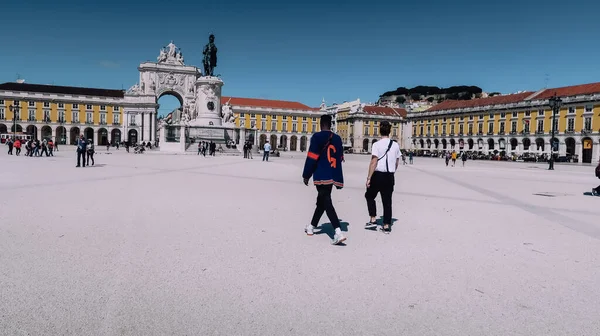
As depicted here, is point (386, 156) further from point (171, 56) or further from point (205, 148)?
point (171, 56)

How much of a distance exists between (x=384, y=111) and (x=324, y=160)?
9387cm

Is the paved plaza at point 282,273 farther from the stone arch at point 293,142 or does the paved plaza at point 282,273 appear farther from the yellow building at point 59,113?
the stone arch at point 293,142

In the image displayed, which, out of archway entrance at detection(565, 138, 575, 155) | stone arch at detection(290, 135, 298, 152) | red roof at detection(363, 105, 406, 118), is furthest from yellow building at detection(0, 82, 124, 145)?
archway entrance at detection(565, 138, 575, 155)

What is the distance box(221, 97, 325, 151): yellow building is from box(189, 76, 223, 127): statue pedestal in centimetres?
5475

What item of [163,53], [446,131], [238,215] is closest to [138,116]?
[163,53]

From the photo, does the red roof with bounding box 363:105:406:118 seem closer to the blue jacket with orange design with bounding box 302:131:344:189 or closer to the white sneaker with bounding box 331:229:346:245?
the blue jacket with orange design with bounding box 302:131:344:189

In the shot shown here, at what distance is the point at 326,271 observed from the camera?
395 centimetres

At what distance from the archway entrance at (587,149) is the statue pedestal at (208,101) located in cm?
5480

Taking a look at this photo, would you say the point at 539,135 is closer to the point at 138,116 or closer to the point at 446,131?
the point at 446,131

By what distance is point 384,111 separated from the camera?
3780 inches

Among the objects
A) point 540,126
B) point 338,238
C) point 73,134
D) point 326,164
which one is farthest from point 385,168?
point 73,134

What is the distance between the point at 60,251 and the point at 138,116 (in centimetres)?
7962

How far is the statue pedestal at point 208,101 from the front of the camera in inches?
1315

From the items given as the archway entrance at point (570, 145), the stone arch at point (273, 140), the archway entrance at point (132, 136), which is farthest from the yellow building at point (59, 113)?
the archway entrance at point (570, 145)
